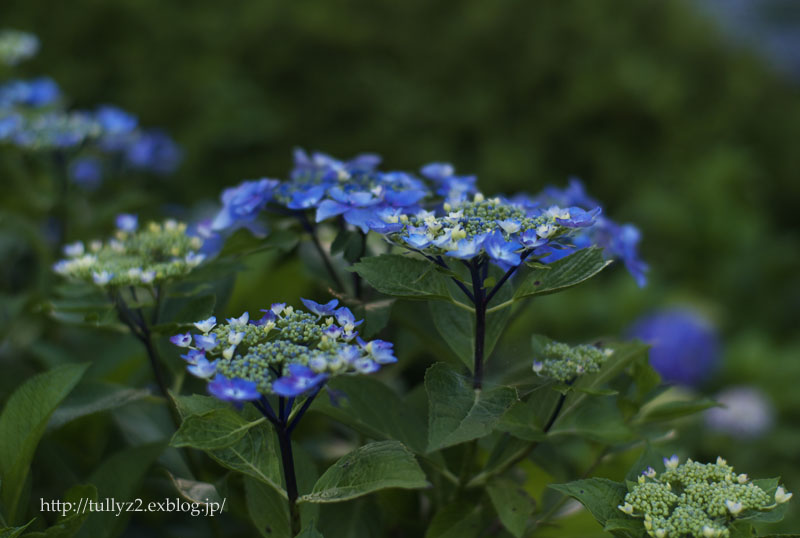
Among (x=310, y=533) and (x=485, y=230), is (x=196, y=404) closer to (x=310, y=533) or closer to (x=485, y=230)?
(x=310, y=533)

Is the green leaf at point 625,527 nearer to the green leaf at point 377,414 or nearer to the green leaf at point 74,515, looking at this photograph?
the green leaf at point 377,414

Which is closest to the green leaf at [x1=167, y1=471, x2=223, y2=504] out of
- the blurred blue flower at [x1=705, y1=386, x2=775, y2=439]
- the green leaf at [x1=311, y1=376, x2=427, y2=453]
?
the green leaf at [x1=311, y1=376, x2=427, y2=453]

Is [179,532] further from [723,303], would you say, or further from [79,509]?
[723,303]

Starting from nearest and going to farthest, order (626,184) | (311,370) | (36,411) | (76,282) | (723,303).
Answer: (311,370)
(36,411)
(76,282)
(723,303)
(626,184)

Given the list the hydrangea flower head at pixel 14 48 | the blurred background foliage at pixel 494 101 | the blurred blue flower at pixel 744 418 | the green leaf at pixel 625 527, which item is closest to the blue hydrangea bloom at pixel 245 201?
the green leaf at pixel 625 527

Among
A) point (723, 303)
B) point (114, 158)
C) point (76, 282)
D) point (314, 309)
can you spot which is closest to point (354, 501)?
point (314, 309)

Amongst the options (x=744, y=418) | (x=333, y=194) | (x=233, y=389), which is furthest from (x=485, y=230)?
(x=744, y=418)

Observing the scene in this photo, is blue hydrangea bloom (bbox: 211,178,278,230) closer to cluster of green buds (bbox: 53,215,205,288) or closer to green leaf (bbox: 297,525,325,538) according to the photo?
cluster of green buds (bbox: 53,215,205,288)

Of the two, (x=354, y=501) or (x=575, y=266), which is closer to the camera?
(x=575, y=266)
